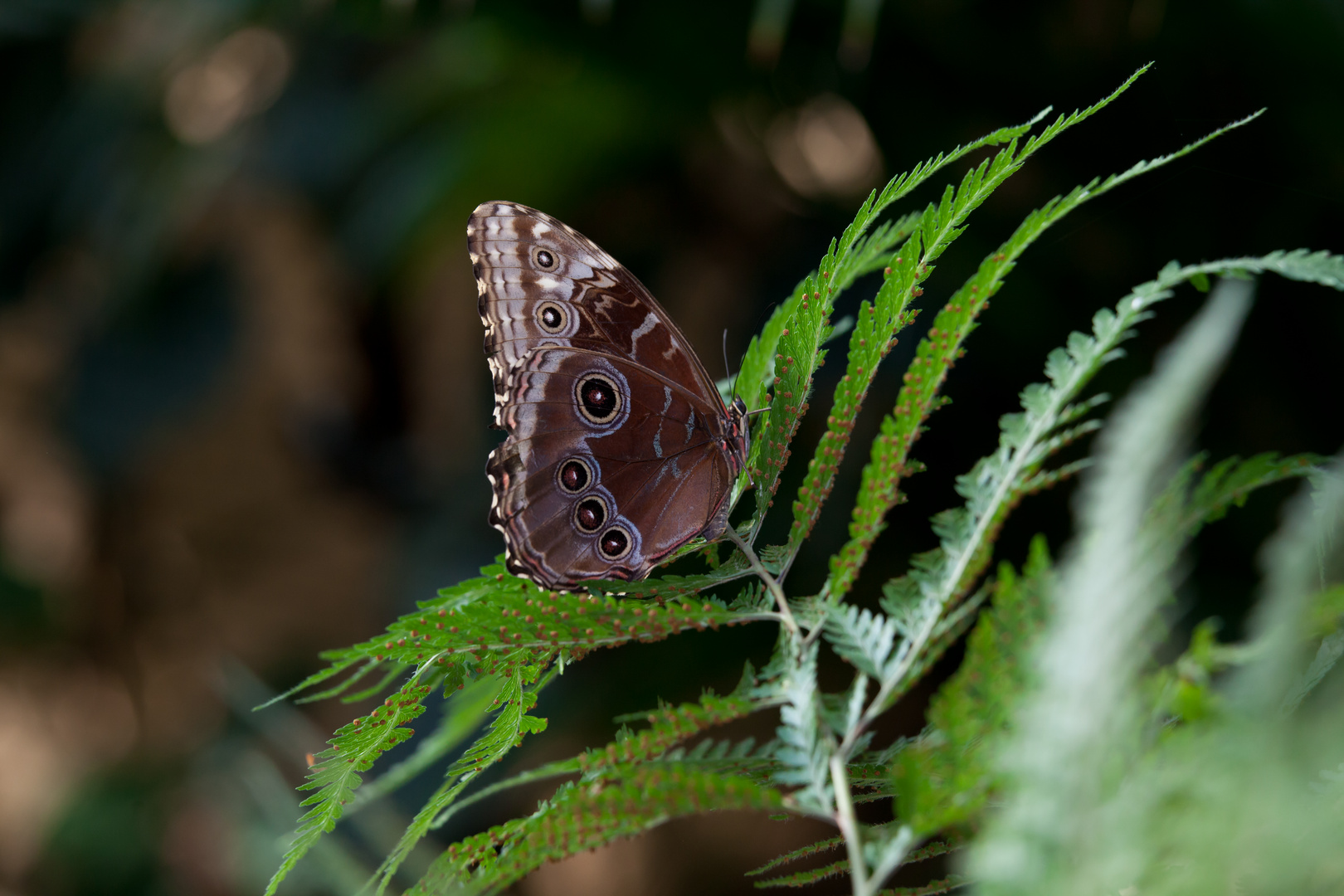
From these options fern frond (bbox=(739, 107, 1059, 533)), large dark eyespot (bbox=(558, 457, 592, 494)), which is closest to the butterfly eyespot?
large dark eyespot (bbox=(558, 457, 592, 494))

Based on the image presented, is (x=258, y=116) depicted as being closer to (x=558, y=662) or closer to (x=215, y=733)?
(x=215, y=733)

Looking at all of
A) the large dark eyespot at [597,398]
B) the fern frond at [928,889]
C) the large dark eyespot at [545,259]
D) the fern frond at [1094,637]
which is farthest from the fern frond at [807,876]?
the large dark eyespot at [545,259]

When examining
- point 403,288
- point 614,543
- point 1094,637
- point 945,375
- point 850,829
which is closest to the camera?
point 1094,637

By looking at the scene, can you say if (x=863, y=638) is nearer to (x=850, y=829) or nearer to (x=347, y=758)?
(x=850, y=829)

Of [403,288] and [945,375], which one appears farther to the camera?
[403,288]

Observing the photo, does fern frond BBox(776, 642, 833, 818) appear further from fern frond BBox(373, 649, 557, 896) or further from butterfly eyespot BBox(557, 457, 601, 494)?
butterfly eyespot BBox(557, 457, 601, 494)

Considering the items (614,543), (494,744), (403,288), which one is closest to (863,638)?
(494,744)

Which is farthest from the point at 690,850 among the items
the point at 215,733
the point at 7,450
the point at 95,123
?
the point at 7,450

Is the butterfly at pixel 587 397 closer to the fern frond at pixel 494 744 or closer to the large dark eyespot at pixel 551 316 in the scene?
the large dark eyespot at pixel 551 316
